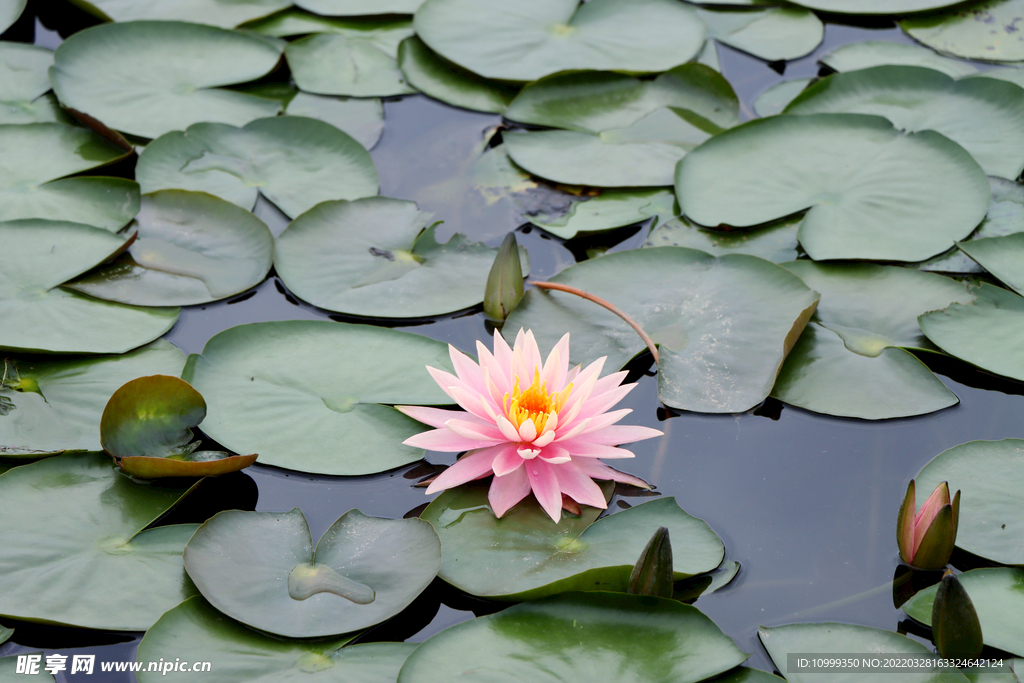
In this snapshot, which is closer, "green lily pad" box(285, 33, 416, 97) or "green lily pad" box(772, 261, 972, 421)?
"green lily pad" box(772, 261, 972, 421)

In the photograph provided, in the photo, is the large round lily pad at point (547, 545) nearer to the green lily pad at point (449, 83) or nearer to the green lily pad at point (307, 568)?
the green lily pad at point (307, 568)

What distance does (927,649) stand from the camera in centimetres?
160

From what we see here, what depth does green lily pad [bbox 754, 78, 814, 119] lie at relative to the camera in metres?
3.29

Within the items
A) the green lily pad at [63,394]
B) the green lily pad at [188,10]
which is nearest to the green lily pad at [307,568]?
the green lily pad at [63,394]

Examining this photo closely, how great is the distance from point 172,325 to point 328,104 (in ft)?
4.58

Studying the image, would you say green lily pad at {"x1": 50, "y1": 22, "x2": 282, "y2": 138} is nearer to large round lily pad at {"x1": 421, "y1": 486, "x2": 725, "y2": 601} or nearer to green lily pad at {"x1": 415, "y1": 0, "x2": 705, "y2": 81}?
green lily pad at {"x1": 415, "y1": 0, "x2": 705, "y2": 81}

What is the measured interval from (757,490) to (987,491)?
22.1 inches

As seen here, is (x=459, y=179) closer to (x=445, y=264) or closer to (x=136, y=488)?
(x=445, y=264)

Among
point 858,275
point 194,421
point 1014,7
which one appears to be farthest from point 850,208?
point 194,421

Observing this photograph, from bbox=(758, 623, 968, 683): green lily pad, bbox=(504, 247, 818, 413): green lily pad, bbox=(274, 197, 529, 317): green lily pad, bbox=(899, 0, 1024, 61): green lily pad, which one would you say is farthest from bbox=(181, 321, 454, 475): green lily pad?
bbox=(899, 0, 1024, 61): green lily pad

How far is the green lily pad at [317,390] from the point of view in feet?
6.64

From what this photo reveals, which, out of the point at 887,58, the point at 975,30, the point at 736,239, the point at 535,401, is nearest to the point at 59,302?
the point at 535,401

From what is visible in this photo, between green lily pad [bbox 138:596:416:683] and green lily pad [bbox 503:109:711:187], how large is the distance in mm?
1940

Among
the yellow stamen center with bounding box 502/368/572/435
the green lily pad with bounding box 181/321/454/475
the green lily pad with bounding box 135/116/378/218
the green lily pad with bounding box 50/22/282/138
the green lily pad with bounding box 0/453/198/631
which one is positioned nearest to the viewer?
the green lily pad with bounding box 0/453/198/631
